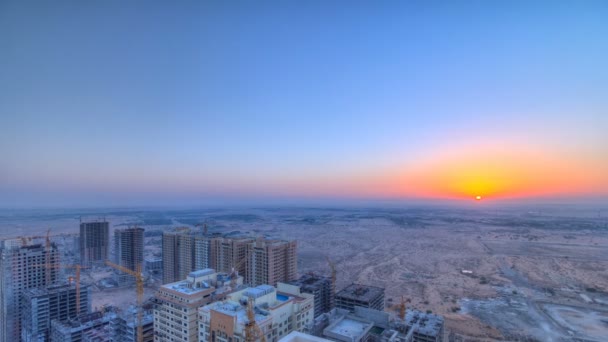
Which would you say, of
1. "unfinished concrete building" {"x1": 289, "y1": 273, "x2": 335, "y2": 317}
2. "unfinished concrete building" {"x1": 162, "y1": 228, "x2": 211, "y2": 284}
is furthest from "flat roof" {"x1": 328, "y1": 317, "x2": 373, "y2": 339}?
"unfinished concrete building" {"x1": 162, "y1": 228, "x2": 211, "y2": 284}

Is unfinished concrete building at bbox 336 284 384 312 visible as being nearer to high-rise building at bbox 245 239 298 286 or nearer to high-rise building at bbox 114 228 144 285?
high-rise building at bbox 245 239 298 286

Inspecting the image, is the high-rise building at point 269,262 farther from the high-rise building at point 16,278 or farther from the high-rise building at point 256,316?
the high-rise building at point 16,278

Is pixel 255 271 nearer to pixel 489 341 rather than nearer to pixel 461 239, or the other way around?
pixel 489 341

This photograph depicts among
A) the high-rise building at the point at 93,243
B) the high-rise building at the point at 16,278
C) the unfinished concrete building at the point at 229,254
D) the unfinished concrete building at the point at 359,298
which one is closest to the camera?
the unfinished concrete building at the point at 359,298

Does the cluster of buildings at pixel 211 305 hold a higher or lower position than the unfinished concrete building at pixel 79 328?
higher

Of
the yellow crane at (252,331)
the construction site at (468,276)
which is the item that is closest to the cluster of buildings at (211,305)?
the yellow crane at (252,331)

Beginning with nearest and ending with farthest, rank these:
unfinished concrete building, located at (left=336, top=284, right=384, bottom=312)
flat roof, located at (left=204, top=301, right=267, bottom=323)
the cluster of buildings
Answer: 1. flat roof, located at (left=204, top=301, right=267, bottom=323)
2. the cluster of buildings
3. unfinished concrete building, located at (left=336, top=284, right=384, bottom=312)

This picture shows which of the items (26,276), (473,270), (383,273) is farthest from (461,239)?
(26,276)
